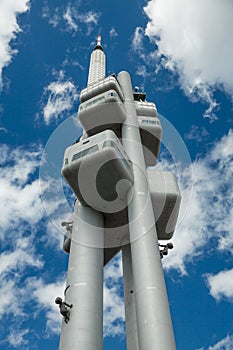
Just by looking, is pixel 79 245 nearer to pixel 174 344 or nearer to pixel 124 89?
pixel 174 344

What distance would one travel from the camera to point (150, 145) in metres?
33.2

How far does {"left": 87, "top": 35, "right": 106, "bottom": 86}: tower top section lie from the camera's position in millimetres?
44547

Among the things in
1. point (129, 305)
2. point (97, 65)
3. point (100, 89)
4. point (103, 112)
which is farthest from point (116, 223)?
point (97, 65)

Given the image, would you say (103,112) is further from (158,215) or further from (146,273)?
(146,273)

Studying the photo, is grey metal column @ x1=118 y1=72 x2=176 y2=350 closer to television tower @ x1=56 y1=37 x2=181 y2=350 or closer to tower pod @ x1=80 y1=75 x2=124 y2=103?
television tower @ x1=56 y1=37 x2=181 y2=350

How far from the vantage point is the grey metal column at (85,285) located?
17875mm

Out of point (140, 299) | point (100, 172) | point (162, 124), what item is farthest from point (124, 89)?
point (140, 299)

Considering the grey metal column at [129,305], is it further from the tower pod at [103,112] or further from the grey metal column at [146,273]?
the tower pod at [103,112]

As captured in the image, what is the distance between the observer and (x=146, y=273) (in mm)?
18859

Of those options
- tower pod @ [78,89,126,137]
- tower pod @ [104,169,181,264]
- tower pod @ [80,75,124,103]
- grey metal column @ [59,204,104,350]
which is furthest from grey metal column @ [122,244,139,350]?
tower pod @ [80,75,124,103]

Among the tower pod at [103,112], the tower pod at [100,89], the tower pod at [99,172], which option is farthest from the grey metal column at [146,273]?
the tower pod at [100,89]

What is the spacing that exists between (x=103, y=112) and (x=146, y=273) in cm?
1618

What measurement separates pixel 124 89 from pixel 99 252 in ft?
64.2

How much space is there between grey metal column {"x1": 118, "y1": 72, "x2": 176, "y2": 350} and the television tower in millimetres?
43
